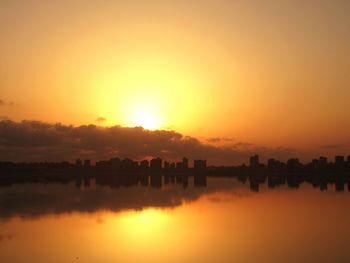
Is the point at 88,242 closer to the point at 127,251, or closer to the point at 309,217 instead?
the point at 127,251

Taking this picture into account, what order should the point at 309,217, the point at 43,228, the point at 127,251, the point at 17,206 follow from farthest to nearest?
the point at 17,206
the point at 309,217
the point at 43,228
the point at 127,251

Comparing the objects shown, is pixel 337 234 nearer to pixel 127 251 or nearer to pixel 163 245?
pixel 163 245

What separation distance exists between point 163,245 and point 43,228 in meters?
8.71

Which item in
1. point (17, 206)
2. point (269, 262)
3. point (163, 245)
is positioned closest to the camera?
point (269, 262)

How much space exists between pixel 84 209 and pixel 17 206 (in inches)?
237

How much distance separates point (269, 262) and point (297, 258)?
4.41ft

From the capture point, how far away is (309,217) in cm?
3216

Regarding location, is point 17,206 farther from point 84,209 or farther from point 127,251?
point 127,251

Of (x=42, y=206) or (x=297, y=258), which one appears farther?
(x=42, y=206)

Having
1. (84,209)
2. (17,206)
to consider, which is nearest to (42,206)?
(17,206)

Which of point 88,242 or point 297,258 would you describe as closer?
point 297,258

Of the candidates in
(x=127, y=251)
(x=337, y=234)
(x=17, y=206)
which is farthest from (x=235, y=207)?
(x=127, y=251)

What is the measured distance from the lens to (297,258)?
18.6 m

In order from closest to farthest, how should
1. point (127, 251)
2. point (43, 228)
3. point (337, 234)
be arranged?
point (127, 251), point (337, 234), point (43, 228)
